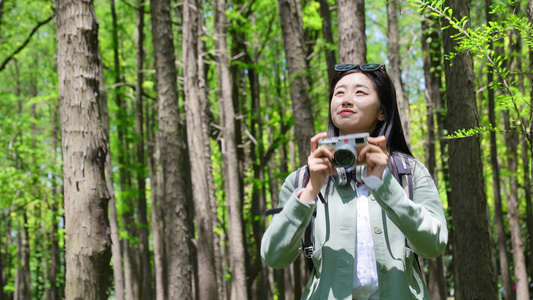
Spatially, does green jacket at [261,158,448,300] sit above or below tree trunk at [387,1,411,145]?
below

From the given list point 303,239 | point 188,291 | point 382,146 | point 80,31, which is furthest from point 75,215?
point 188,291

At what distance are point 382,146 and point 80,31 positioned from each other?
4.59 meters

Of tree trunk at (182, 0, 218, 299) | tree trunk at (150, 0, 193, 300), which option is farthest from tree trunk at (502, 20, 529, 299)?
tree trunk at (150, 0, 193, 300)

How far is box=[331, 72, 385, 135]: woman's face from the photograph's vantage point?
2.55 metres

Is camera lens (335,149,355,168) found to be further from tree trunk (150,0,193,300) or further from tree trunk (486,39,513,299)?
tree trunk (486,39,513,299)

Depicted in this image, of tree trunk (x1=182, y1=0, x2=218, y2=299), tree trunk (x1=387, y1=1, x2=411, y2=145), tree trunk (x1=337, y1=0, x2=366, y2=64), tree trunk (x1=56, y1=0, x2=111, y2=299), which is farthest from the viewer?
tree trunk (x1=387, y1=1, x2=411, y2=145)

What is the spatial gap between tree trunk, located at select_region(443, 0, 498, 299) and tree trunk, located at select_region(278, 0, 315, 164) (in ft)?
8.25

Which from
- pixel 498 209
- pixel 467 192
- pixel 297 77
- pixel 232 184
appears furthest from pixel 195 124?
pixel 498 209

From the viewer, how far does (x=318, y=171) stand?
2324 mm

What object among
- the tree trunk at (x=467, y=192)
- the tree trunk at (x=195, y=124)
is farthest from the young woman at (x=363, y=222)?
the tree trunk at (x=195, y=124)

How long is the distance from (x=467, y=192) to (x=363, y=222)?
5281 millimetres

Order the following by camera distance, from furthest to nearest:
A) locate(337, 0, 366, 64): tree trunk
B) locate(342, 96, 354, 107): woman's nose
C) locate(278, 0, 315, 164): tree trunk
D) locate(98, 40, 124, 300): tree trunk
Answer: locate(98, 40, 124, 300): tree trunk, locate(278, 0, 315, 164): tree trunk, locate(337, 0, 366, 64): tree trunk, locate(342, 96, 354, 107): woman's nose

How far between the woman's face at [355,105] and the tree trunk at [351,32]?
17.8 ft

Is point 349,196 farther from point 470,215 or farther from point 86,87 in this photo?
point 470,215
